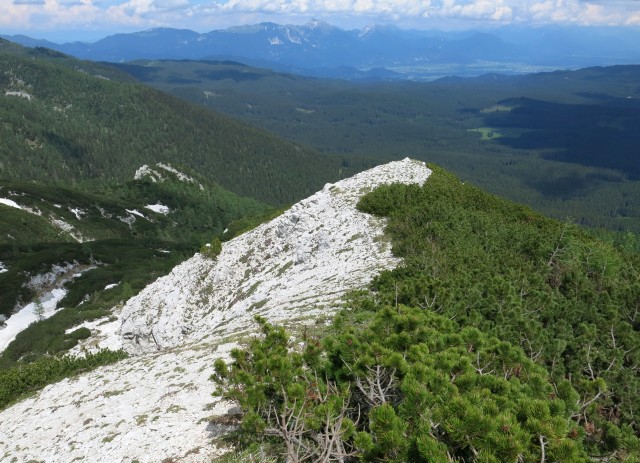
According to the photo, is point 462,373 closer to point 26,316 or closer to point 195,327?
point 195,327

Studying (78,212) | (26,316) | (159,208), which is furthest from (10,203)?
(26,316)

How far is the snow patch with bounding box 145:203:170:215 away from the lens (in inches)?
7303

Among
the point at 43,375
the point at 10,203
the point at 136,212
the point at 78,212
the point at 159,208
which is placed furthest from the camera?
the point at 159,208

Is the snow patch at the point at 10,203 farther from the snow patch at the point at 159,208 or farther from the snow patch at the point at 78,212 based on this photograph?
the snow patch at the point at 159,208

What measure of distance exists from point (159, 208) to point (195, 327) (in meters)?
167

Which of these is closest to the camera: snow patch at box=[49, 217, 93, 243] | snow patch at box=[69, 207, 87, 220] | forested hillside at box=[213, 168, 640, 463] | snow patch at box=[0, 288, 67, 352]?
forested hillside at box=[213, 168, 640, 463]

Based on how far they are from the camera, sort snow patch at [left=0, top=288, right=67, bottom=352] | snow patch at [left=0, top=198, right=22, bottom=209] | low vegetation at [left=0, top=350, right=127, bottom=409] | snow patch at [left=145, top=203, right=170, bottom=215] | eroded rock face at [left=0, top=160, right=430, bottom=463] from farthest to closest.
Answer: snow patch at [left=145, top=203, right=170, bottom=215], snow patch at [left=0, top=198, right=22, bottom=209], snow patch at [left=0, top=288, right=67, bottom=352], low vegetation at [left=0, top=350, right=127, bottom=409], eroded rock face at [left=0, top=160, right=430, bottom=463]

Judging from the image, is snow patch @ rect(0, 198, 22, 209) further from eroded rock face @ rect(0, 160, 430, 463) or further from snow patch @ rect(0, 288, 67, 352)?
eroded rock face @ rect(0, 160, 430, 463)

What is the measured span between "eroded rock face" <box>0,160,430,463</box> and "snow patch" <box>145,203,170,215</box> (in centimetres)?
14041

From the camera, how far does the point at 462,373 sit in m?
9.23

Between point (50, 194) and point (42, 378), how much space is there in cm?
14839

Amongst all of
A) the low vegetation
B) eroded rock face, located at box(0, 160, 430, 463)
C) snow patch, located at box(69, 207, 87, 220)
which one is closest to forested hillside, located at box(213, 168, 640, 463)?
eroded rock face, located at box(0, 160, 430, 463)

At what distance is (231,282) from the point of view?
3747 centimetres

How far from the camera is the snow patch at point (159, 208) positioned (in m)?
186
